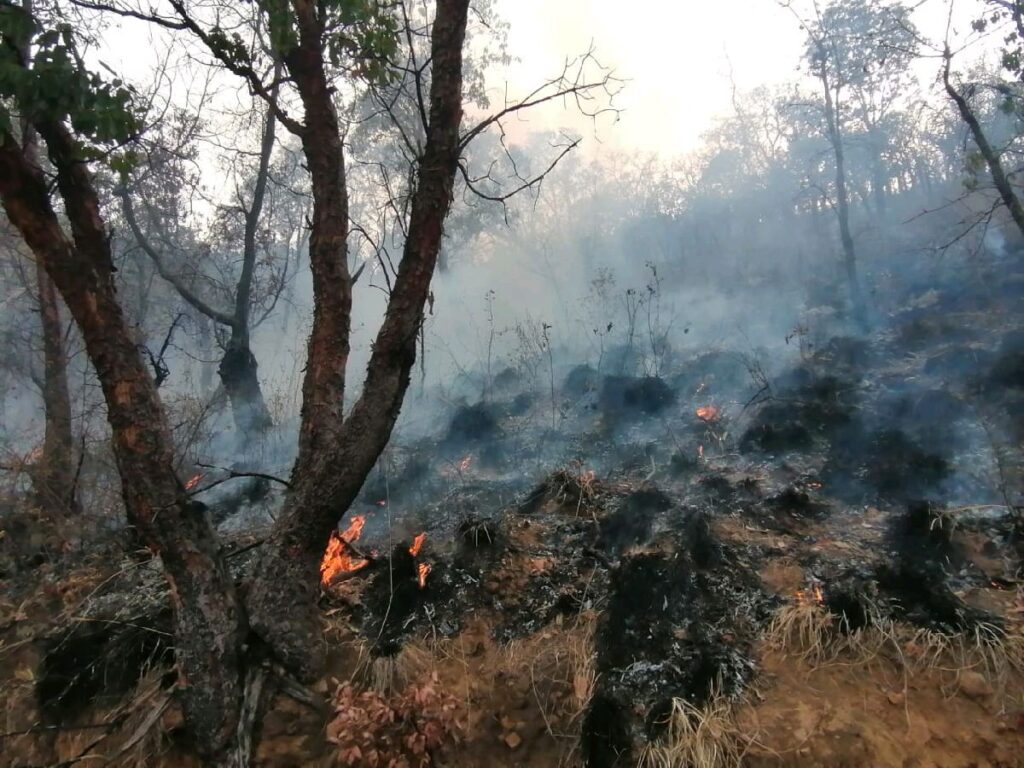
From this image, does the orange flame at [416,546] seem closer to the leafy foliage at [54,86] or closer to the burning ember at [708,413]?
the leafy foliage at [54,86]

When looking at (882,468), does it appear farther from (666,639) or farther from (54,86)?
(54,86)

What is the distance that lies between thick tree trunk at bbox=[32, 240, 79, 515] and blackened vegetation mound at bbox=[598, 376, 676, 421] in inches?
273

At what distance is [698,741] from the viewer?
301cm

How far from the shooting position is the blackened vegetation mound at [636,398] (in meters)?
8.78

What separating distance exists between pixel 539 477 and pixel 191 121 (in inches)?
325

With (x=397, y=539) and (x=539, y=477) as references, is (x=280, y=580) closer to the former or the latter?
(x=397, y=539)

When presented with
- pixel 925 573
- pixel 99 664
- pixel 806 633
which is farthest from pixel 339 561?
pixel 925 573

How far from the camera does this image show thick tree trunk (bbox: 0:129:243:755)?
2.96m

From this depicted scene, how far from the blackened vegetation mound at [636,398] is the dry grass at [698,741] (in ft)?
18.5

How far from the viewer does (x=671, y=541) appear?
479 centimetres

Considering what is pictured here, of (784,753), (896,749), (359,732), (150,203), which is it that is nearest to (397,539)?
(359,732)

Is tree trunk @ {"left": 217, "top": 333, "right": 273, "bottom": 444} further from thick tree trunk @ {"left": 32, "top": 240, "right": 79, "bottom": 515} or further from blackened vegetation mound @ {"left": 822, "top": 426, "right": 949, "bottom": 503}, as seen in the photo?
blackened vegetation mound @ {"left": 822, "top": 426, "right": 949, "bottom": 503}

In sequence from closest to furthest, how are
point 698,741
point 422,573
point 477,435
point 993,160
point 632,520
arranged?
point 698,741, point 422,573, point 632,520, point 993,160, point 477,435

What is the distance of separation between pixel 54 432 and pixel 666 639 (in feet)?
23.9
